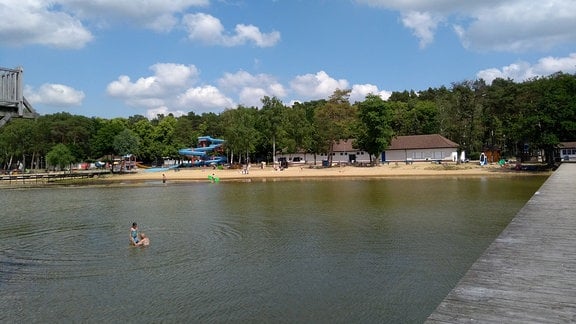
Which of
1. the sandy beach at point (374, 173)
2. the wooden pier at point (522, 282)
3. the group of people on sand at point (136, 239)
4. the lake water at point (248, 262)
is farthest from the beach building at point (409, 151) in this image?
the wooden pier at point (522, 282)

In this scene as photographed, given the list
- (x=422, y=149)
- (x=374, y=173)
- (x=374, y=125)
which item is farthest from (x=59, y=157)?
(x=422, y=149)

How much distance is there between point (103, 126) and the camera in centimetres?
9962

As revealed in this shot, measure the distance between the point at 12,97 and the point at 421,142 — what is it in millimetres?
74188

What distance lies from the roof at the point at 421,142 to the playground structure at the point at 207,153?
119 ft

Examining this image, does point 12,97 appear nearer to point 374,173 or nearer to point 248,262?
point 248,262

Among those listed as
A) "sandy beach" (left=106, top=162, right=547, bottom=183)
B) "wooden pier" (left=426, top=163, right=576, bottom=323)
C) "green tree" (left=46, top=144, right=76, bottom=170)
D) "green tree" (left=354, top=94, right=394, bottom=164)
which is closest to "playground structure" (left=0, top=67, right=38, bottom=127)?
"wooden pier" (left=426, top=163, right=576, bottom=323)

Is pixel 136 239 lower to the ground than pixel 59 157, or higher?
lower

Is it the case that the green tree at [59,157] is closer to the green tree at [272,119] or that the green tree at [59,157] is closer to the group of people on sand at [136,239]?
the green tree at [272,119]

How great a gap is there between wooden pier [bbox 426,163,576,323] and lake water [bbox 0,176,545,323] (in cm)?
221

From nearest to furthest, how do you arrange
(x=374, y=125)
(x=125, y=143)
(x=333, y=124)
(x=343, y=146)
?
1. (x=374, y=125)
2. (x=333, y=124)
3. (x=343, y=146)
4. (x=125, y=143)

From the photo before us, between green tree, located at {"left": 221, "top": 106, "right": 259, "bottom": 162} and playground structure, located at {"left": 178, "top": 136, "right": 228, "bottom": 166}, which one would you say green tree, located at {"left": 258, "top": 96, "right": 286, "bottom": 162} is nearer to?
green tree, located at {"left": 221, "top": 106, "right": 259, "bottom": 162}

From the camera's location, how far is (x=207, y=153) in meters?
96.6

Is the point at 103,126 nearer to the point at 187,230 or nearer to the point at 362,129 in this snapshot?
the point at 362,129

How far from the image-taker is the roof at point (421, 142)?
75.4 metres
